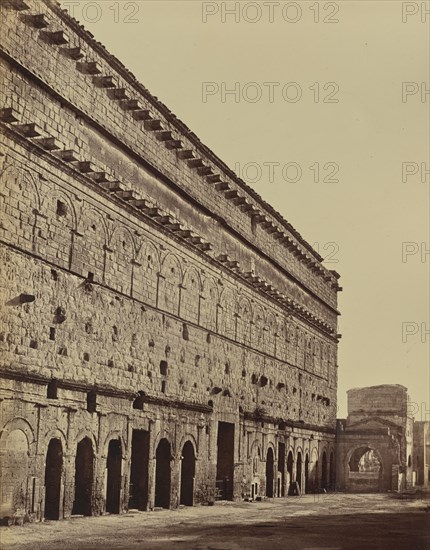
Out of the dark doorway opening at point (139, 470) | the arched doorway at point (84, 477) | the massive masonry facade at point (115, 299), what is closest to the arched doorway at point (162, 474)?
the massive masonry facade at point (115, 299)

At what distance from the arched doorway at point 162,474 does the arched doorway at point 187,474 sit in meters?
1.49

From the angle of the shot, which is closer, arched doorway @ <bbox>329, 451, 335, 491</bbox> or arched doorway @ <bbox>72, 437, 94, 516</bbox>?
arched doorway @ <bbox>72, 437, 94, 516</bbox>

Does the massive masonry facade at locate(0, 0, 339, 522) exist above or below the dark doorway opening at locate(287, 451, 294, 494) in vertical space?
above

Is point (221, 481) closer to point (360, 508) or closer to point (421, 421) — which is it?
point (360, 508)

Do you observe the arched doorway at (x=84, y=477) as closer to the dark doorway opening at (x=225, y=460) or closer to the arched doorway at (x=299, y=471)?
the dark doorway opening at (x=225, y=460)

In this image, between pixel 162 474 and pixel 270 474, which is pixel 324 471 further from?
pixel 162 474

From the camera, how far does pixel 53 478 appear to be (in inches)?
755

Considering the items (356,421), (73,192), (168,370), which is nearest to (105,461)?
(168,370)

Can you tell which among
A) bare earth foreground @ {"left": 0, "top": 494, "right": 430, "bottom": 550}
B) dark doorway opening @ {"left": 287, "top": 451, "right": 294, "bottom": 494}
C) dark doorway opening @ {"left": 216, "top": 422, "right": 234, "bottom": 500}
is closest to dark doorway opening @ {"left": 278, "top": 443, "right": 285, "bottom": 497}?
dark doorway opening @ {"left": 287, "top": 451, "right": 294, "bottom": 494}

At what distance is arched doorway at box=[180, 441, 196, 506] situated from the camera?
26.7 metres

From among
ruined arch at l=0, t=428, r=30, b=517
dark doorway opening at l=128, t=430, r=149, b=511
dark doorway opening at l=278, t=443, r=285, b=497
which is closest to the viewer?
ruined arch at l=0, t=428, r=30, b=517

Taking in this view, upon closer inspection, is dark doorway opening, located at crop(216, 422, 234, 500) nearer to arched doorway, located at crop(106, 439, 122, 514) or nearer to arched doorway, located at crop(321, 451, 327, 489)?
arched doorway, located at crop(106, 439, 122, 514)

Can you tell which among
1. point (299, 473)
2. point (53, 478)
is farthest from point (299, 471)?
point (53, 478)

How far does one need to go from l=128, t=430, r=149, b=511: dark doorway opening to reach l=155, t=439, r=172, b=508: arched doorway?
135 cm
